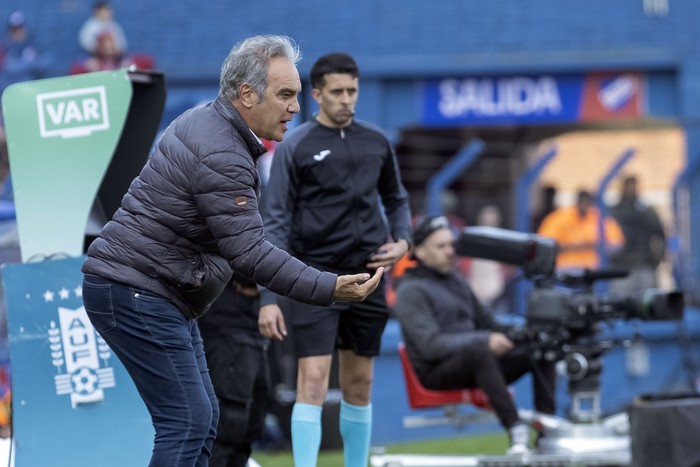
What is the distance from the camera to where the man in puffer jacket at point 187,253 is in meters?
4.36

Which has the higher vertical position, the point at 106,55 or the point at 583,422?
the point at 106,55

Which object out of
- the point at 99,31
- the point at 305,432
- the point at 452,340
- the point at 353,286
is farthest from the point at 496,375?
the point at 99,31

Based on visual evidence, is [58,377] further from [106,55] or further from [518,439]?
[106,55]

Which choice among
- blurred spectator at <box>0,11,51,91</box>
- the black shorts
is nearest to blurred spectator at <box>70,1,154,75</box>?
blurred spectator at <box>0,11,51,91</box>

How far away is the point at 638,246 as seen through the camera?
452 inches

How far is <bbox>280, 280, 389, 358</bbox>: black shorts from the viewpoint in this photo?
19.5ft

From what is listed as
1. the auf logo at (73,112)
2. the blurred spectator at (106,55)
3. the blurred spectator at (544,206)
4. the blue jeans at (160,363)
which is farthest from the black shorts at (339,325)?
the blurred spectator at (106,55)

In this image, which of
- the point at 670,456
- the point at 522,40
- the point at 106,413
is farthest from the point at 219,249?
the point at 522,40

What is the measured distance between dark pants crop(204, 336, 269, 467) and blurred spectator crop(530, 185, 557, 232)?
221 inches

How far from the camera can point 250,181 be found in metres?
4.38

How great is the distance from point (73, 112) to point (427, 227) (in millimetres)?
2821

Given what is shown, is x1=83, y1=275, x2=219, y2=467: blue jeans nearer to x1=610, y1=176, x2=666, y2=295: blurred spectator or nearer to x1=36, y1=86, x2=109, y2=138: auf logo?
x1=36, y1=86, x2=109, y2=138: auf logo

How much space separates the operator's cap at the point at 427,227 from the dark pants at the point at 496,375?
2.41 ft

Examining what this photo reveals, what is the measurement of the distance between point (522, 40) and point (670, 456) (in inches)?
345
